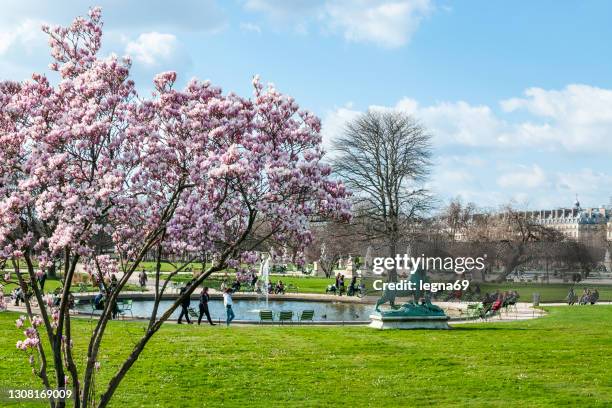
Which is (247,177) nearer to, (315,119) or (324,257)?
(315,119)

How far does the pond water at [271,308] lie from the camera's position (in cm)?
3819

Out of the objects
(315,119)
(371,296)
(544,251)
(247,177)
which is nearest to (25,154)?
(247,177)

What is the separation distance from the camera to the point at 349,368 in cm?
1977

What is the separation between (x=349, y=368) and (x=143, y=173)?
11.3m

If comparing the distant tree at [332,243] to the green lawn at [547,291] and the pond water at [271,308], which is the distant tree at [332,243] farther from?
the green lawn at [547,291]

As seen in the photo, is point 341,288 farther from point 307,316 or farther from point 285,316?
point 285,316

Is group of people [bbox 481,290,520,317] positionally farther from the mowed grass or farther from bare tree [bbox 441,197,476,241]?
bare tree [bbox 441,197,476,241]

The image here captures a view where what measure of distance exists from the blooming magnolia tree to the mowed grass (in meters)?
6.66

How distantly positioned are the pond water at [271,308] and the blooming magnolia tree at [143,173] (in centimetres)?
2567

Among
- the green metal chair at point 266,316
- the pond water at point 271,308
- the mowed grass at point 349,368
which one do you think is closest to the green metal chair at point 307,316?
the green metal chair at point 266,316

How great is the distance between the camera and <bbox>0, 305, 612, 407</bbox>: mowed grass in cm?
1661

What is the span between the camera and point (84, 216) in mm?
8984

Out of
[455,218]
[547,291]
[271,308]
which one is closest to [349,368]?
[271,308]

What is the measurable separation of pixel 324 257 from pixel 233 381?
68117 mm
